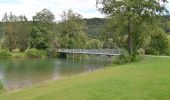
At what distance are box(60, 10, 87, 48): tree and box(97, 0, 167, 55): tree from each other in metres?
42.8

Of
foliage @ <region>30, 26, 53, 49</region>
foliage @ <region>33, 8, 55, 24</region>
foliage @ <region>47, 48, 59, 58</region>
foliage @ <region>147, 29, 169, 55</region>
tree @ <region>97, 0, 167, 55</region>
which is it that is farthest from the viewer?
foliage @ <region>33, 8, 55, 24</region>

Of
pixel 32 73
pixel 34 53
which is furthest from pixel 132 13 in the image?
pixel 34 53

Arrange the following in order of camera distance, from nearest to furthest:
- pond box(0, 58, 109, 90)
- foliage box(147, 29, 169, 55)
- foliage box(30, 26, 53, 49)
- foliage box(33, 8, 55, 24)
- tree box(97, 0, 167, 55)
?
pond box(0, 58, 109, 90) → tree box(97, 0, 167, 55) → foliage box(147, 29, 169, 55) → foliage box(30, 26, 53, 49) → foliage box(33, 8, 55, 24)

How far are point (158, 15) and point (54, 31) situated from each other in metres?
51.2

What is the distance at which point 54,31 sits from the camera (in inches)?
3868

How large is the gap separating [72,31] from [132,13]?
47728mm

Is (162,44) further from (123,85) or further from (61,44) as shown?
(123,85)

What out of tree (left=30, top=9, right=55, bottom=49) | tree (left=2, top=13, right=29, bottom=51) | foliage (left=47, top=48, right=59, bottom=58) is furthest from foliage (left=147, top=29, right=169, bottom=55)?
tree (left=2, top=13, right=29, bottom=51)

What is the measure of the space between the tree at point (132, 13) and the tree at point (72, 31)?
140 feet

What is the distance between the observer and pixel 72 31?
94562 mm

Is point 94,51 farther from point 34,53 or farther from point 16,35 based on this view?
point 16,35

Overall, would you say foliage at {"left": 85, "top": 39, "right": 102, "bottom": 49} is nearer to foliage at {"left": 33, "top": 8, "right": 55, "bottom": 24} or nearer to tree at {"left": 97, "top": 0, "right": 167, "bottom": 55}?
foliage at {"left": 33, "top": 8, "right": 55, "bottom": 24}

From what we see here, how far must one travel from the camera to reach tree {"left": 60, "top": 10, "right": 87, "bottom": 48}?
308ft

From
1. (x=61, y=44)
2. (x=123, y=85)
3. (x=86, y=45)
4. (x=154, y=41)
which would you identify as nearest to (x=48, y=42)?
(x=61, y=44)
